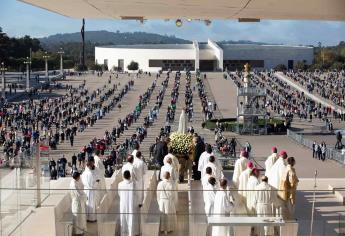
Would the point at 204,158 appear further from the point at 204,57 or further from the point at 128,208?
the point at 204,57

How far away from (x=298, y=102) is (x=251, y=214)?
57.6m

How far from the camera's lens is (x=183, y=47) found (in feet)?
447

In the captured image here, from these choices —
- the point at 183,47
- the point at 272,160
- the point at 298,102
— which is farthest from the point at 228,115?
the point at 183,47

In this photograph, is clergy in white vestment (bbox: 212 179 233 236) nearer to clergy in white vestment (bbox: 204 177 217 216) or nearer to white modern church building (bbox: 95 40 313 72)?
clergy in white vestment (bbox: 204 177 217 216)

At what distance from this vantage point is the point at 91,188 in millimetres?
12461

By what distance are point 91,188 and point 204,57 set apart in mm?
119027

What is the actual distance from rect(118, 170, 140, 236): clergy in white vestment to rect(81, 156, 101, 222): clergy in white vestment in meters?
0.47

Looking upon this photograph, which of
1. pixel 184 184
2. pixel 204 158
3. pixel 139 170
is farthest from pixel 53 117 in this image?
Answer: pixel 139 170

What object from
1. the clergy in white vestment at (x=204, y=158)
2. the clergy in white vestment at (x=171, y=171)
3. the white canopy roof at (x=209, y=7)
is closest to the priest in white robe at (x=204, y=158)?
the clergy in white vestment at (x=204, y=158)

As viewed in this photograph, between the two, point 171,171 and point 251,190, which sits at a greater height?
point 171,171

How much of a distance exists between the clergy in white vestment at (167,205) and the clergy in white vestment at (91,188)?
1076 millimetres

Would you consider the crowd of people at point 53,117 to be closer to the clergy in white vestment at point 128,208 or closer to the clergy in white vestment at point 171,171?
the clergy in white vestment at point 171,171

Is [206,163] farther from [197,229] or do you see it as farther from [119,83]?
[119,83]

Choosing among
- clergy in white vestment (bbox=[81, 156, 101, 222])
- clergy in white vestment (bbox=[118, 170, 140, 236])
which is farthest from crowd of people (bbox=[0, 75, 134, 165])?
clergy in white vestment (bbox=[118, 170, 140, 236])
